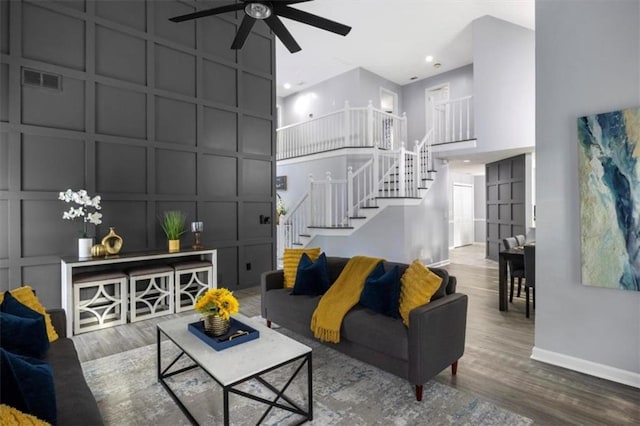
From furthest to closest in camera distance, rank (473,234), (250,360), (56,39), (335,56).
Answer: (473,234)
(335,56)
(56,39)
(250,360)

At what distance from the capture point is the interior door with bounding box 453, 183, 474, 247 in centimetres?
1057

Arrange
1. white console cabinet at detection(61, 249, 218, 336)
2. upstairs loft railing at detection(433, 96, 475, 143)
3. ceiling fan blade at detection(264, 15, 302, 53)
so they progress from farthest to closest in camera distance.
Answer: upstairs loft railing at detection(433, 96, 475, 143) → white console cabinet at detection(61, 249, 218, 336) → ceiling fan blade at detection(264, 15, 302, 53)

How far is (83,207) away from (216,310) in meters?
2.75

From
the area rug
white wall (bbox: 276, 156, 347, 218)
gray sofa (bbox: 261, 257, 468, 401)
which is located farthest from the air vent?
white wall (bbox: 276, 156, 347, 218)

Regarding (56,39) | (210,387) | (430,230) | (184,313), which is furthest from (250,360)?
(430,230)

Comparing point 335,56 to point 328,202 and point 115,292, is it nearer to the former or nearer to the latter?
point 328,202

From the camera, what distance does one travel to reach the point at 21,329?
183cm

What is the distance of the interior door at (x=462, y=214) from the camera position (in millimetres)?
10570

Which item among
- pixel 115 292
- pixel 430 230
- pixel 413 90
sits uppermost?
pixel 413 90

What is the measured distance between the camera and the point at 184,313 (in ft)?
13.6

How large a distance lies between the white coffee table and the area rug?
0.08 m

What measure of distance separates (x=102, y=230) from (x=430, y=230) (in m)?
5.84

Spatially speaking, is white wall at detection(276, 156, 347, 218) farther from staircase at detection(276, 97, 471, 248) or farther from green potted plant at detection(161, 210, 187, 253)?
Result: green potted plant at detection(161, 210, 187, 253)

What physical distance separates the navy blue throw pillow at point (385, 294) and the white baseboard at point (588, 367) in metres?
1.38
